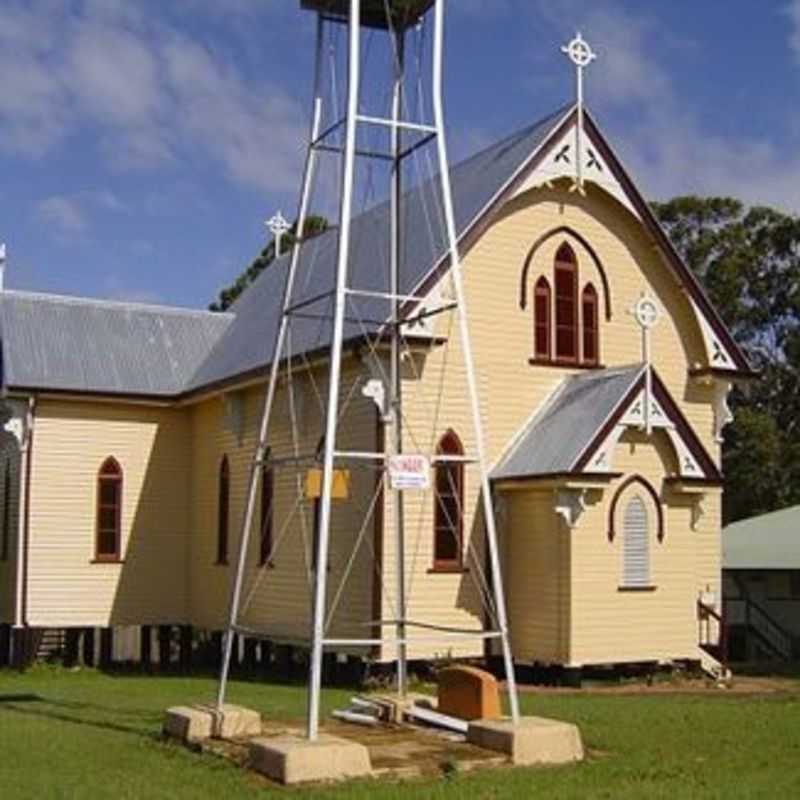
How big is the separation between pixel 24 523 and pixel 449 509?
971 cm

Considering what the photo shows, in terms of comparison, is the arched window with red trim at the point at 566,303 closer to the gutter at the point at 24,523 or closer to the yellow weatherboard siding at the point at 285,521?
the yellow weatherboard siding at the point at 285,521

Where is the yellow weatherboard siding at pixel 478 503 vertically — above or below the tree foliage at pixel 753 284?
below

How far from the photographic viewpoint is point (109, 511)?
31266 mm

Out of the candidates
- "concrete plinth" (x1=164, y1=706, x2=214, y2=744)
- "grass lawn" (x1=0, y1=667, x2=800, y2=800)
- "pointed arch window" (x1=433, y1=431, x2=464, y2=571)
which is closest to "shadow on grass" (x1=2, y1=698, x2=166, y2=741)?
"grass lawn" (x1=0, y1=667, x2=800, y2=800)

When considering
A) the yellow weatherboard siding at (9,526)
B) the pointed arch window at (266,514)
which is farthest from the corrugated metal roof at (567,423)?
the yellow weatherboard siding at (9,526)

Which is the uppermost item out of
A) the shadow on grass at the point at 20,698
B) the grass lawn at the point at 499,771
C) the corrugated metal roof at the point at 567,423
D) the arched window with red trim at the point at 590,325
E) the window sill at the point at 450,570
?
the arched window with red trim at the point at 590,325

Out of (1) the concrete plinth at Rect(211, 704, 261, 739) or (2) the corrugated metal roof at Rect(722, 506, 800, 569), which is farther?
(2) the corrugated metal roof at Rect(722, 506, 800, 569)

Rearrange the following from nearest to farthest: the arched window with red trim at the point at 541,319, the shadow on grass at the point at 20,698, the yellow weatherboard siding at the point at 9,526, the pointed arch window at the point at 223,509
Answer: the shadow on grass at the point at 20,698
the arched window with red trim at the point at 541,319
the pointed arch window at the point at 223,509
the yellow weatherboard siding at the point at 9,526

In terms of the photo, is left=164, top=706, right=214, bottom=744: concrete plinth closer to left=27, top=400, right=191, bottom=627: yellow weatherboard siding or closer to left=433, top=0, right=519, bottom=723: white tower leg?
left=433, top=0, right=519, bottom=723: white tower leg

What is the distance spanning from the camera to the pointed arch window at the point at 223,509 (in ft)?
99.6

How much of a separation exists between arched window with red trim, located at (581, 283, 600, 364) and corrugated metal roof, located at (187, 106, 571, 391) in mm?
2802

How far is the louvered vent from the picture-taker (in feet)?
82.1

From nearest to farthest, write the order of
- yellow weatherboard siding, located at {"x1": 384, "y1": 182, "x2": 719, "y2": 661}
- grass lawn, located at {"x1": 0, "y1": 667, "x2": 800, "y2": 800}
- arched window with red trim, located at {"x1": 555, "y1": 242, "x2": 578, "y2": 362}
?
grass lawn, located at {"x1": 0, "y1": 667, "x2": 800, "y2": 800} < yellow weatherboard siding, located at {"x1": 384, "y1": 182, "x2": 719, "y2": 661} < arched window with red trim, located at {"x1": 555, "y1": 242, "x2": 578, "y2": 362}

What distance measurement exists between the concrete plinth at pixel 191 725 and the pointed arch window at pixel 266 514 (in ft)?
36.8
